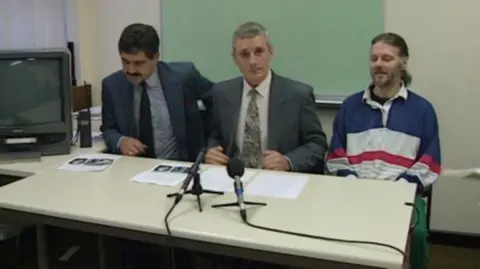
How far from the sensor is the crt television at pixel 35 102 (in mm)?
2615

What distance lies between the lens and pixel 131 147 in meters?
2.62

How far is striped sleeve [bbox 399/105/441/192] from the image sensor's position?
2.37 m

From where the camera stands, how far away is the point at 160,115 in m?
2.78

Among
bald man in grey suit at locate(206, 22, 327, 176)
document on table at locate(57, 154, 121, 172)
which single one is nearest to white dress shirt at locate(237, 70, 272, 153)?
bald man in grey suit at locate(206, 22, 327, 176)

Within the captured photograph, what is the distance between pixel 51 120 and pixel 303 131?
127 cm

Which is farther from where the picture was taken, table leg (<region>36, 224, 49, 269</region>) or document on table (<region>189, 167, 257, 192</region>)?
table leg (<region>36, 224, 49, 269</region>)

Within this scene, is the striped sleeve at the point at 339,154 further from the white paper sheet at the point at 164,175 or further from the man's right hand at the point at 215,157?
the white paper sheet at the point at 164,175

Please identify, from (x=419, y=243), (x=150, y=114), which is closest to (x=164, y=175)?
(x=150, y=114)

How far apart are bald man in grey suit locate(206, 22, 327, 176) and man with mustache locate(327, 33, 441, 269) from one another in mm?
147

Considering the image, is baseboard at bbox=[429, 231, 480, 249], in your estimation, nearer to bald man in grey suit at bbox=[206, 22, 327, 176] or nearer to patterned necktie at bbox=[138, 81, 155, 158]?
bald man in grey suit at bbox=[206, 22, 327, 176]

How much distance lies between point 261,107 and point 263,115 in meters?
0.04

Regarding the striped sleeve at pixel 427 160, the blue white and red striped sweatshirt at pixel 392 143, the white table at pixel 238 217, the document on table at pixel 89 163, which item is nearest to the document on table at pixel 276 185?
the white table at pixel 238 217

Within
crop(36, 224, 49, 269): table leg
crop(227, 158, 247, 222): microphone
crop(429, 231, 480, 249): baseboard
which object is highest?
crop(227, 158, 247, 222): microphone

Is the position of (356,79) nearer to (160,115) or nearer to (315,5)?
(315,5)
